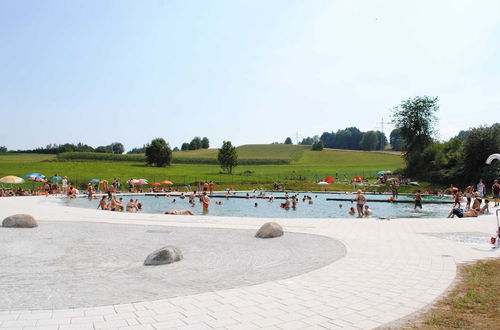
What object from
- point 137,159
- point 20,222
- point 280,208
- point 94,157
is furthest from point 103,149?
point 20,222

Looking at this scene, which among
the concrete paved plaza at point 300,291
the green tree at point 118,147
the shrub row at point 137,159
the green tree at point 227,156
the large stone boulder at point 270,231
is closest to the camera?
the concrete paved plaza at point 300,291

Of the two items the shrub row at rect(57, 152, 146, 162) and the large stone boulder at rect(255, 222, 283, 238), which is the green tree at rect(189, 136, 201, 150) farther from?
the large stone boulder at rect(255, 222, 283, 238)

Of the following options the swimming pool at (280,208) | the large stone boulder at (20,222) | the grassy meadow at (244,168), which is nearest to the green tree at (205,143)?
the grassy meadow at (244,168)

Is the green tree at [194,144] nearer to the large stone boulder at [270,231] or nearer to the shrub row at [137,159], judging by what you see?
the shrub row at [137,159]

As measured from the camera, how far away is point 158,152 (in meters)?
86.4

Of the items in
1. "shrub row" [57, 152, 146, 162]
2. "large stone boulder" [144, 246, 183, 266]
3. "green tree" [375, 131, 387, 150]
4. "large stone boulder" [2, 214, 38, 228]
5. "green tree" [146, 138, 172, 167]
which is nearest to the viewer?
"large stone boulder" [144, 246, 183, 266]

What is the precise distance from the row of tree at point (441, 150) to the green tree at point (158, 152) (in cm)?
4853

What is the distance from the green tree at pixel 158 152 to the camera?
86438 millimetres

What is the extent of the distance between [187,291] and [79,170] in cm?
6364

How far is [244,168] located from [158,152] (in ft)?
66.8

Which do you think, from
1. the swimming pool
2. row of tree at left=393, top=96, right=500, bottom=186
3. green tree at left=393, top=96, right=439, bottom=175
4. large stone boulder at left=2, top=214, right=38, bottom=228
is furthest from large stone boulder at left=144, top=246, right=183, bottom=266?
green tree at left=393, top=96, right=439, bottom=175

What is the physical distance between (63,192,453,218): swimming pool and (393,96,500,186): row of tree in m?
12.4

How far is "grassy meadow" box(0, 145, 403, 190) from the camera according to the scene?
57.7 meters

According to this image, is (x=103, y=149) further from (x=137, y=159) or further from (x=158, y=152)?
(x=158, y=152)
